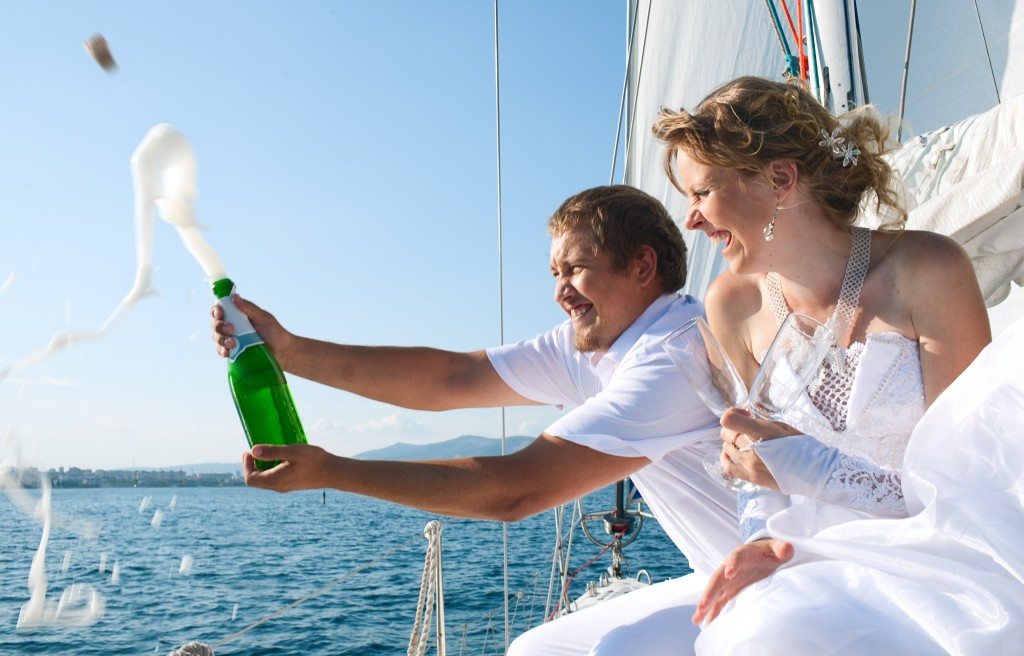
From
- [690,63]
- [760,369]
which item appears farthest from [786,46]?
[760,369]

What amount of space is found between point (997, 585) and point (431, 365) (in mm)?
1520

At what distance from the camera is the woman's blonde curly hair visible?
1.76 m

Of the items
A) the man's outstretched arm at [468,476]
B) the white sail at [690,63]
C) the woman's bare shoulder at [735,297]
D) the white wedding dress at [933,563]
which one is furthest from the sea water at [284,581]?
the white sail at [690,63]

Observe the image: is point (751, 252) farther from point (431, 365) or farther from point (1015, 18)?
point (1015, 18)

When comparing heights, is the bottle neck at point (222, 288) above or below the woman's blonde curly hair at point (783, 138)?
below

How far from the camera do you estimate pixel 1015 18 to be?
396 cm

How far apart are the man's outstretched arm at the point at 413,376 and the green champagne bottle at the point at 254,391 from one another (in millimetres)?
301

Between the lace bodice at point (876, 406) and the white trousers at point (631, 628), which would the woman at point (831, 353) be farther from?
the white trousers at point (631, 628)

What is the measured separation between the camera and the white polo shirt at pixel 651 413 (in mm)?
1667

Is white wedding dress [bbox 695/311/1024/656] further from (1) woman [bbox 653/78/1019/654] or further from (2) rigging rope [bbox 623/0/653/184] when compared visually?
(2) rigging rope [bbox 623/0/653/184]

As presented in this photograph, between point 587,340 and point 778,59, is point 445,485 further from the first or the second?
point 778,59

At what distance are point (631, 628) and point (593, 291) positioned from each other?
0.74 m

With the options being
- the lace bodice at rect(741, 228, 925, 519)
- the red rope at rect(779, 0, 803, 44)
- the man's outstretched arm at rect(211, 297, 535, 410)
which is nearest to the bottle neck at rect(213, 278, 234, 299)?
the man's outstretched arm at rect(211, 297, 535, 410)

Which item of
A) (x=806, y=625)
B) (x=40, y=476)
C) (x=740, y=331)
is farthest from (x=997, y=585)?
(x=40, y=476)
